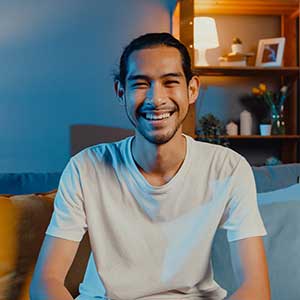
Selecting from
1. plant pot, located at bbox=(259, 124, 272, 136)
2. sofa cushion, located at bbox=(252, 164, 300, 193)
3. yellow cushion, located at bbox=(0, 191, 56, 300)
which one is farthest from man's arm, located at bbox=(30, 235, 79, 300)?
plant pot, located at bbox=(259, 124, 272, 136)

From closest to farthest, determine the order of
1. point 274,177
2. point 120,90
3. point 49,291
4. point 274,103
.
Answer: point 49,291
point 120,90
point 274,177
point 274,103

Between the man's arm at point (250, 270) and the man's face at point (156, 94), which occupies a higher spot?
the man's face at point (156, 94)

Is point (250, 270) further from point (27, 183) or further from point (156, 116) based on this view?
point (27, 183)

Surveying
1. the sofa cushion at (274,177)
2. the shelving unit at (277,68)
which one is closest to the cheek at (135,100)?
the sofa cushion at (274,177)

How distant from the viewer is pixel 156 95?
1253mm

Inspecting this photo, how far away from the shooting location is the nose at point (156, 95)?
124 centimetres

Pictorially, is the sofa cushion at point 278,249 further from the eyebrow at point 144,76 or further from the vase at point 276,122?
the vase at point 276,122

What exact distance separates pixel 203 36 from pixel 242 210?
77.7 inches

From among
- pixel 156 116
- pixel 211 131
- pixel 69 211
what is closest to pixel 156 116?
pixel 156 116

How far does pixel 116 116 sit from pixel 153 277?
1784mm

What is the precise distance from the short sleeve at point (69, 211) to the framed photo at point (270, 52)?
224 cm

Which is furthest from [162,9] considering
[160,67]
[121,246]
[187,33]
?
[121,246]

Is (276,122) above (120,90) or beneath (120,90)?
beneath

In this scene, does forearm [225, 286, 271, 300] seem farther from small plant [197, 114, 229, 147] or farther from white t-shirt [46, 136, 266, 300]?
small plant [197, 114, 229, 147]
